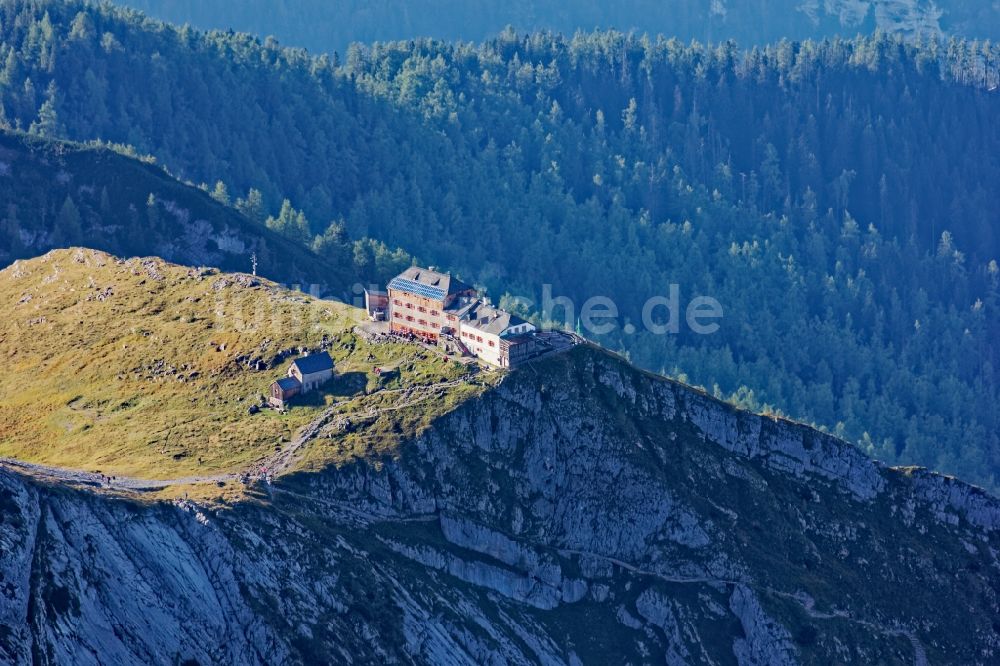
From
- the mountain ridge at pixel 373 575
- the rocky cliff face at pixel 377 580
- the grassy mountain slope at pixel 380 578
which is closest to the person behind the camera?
the rocky cliff face at pixel 377 580

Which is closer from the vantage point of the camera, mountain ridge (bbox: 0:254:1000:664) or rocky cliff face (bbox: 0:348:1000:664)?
rocky cliff face (bbox: 0:348:1000:664)

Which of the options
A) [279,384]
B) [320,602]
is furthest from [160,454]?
[320,602]

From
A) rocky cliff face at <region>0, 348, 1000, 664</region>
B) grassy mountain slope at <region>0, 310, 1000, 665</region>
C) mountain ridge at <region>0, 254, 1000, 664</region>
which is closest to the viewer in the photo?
rocky cliff face at <region>0, 348, 1000, 664</region>

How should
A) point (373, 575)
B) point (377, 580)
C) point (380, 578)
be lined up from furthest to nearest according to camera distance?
point (380, 578)
point (373, 575)
point (377, 580)

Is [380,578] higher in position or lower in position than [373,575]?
lower

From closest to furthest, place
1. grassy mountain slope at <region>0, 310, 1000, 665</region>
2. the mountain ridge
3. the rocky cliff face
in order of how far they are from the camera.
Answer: the rocky cliff face → the mountain ridge → grassy mountain slope at <region>0, 310, 1000, 665</region>

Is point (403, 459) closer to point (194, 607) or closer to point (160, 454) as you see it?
point (160, 454)

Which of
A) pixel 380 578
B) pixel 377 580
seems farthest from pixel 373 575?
pixel 380 578

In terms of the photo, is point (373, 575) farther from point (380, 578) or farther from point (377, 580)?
point (380, 578)

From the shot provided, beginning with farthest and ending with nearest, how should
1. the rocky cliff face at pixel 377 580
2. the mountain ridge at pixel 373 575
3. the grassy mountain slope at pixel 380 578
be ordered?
the grassy mountain slope at pixel 380 578 → the mountain ridge at pixel 373 575 → the rocky cliff face at pixel 377 580

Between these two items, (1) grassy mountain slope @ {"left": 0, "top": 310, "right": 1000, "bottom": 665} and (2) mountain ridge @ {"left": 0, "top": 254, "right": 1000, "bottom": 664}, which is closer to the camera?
(2) mountain ridge @ {"left": 0, "top": 254, "right": 1000, "bottom": 664}

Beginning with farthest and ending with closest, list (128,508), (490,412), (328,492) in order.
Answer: (490,412) → (328,492) → (128,508)
